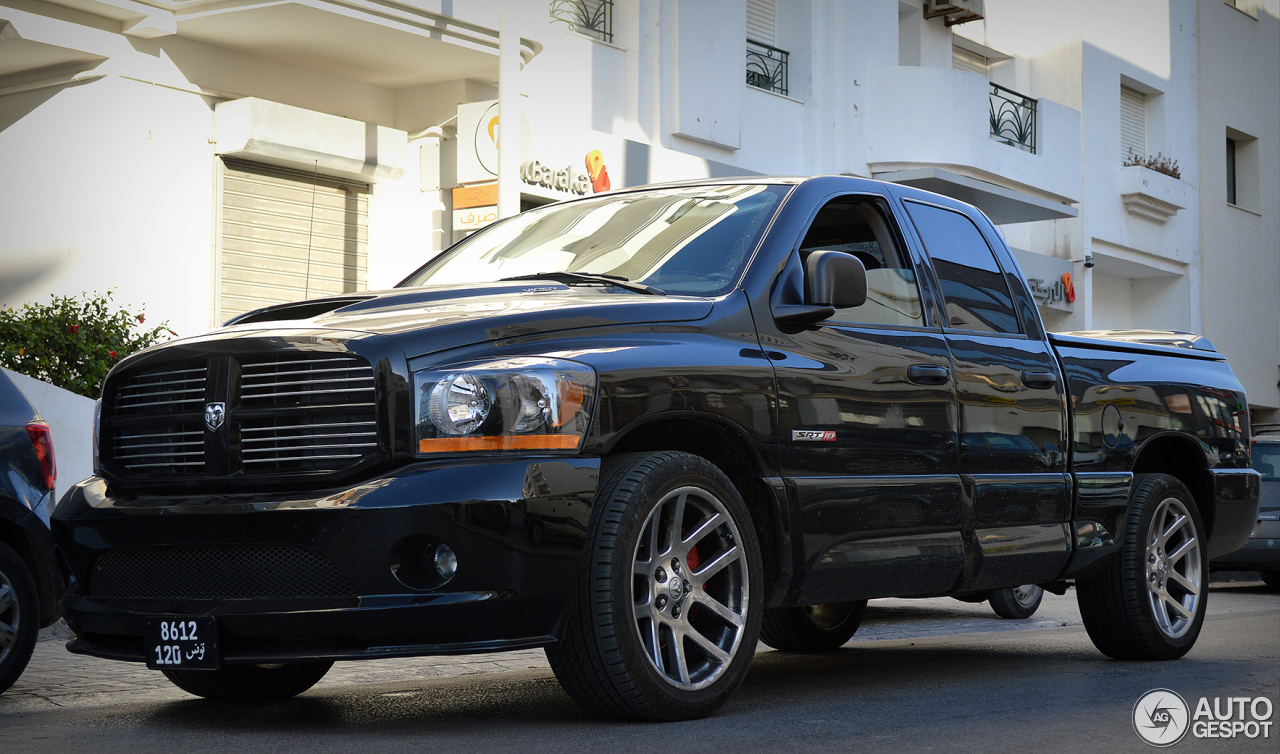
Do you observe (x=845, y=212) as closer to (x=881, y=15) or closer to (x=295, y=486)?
(x=295, y=486)

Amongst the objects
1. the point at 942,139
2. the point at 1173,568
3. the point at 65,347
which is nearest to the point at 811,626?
the point at 1173,568

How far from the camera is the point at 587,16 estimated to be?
17953mm

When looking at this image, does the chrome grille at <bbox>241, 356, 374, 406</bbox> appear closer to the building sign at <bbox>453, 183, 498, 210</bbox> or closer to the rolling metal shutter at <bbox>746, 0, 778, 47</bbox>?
the building sign at <bbox>453, 183, 498, 210</bbox>

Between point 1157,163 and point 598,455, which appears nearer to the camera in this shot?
point 598,455

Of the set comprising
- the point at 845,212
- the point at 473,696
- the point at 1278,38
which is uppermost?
the point at 1278,38

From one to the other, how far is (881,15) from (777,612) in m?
15.8

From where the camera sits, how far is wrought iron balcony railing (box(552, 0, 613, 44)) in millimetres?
17547

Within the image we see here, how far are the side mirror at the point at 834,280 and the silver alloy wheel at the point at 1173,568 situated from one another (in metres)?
2.53

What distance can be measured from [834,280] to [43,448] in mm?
3181

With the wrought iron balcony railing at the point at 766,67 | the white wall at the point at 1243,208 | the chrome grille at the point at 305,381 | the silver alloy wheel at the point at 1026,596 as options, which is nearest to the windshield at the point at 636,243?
the chrome grille at the point at 305,381

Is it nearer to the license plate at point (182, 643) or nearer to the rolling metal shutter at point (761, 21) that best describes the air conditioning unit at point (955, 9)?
the rolling metal shutter at point (761, 21)

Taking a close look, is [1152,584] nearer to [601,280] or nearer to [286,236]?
[601,280]

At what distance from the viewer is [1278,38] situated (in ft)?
101

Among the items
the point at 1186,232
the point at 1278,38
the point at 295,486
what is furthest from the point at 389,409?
the point at 1278,38
